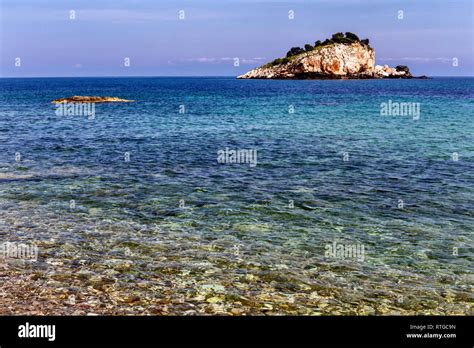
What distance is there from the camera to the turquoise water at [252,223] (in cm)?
1333

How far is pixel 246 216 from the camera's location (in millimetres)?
20438

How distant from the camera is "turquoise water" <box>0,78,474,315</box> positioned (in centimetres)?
1333

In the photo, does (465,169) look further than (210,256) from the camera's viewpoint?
Yes

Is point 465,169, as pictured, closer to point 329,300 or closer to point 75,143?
point 329,300

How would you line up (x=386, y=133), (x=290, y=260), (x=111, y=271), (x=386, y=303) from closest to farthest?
(x=386, y=303) < (x=111, y=271) < (x=290, y=260) < (x=386, y=133)

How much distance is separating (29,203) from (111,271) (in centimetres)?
997

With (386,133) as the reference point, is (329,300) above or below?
below

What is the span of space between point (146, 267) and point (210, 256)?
90.9 inches

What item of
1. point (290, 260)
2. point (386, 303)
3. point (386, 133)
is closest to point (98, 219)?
point (290, 260)

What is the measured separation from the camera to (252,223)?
1952 centimetres

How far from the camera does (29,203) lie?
2216 centimetres
